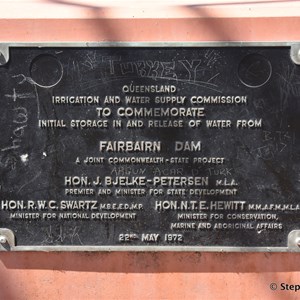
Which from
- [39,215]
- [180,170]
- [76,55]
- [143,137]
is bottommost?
[39,215]

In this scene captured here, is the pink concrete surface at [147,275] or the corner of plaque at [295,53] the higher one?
the corner of plaque at [295,53]

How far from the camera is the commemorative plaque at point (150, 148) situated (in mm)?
3221

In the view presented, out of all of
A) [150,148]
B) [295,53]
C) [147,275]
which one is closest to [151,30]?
[150,148]

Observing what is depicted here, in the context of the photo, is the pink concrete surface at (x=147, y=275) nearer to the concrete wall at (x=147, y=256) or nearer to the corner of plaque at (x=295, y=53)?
the concrete wall at (x=147, y=256)

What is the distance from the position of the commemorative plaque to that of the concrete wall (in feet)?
0.31

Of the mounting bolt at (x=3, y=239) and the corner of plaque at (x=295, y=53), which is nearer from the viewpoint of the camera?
the corner of plaque at (x=295, y=53)

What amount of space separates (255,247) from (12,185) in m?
1.61

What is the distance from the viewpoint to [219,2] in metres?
3.34

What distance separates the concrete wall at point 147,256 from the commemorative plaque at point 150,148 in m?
0.09

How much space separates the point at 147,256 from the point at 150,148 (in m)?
0.71

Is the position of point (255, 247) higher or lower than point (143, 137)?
lower

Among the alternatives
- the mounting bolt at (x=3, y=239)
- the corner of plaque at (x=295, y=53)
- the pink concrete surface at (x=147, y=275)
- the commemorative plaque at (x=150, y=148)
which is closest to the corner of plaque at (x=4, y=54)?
the commemorative plaque at (x=150, y=148)

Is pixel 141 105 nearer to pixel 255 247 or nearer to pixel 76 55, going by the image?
pixel 76 55

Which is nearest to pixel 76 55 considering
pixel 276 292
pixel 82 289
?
pixel 82 289
